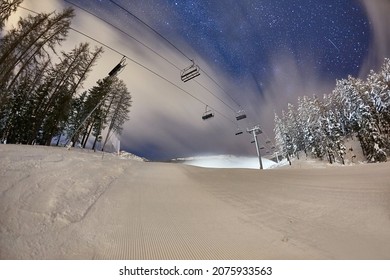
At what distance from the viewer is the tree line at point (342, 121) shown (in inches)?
1500

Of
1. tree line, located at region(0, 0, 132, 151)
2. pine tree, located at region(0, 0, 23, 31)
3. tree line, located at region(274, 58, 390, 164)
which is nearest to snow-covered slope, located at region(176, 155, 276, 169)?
tree line, located at region(274, 58, 390, 164)

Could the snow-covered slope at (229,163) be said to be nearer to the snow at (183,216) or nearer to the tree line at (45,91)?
the tree line at (45,91)

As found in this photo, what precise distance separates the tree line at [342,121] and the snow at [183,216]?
38229mm

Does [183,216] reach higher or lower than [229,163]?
lower

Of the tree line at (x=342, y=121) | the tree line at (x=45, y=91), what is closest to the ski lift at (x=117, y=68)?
the tree line at (x=45, y=91)

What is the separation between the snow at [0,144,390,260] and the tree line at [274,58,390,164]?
125 feet

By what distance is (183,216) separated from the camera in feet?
19.1

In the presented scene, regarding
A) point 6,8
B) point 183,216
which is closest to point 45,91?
point 6,8

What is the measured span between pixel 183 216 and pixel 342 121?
5932cm

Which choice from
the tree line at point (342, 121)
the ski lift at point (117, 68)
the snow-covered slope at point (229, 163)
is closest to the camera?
the ski lift at point (117, 68)

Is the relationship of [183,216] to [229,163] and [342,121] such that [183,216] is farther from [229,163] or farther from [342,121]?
[229,163]

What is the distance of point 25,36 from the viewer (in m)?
19.1

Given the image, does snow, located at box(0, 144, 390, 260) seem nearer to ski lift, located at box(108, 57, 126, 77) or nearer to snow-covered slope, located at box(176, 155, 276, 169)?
ski lift, located at box(108, 57, 126, 77)
